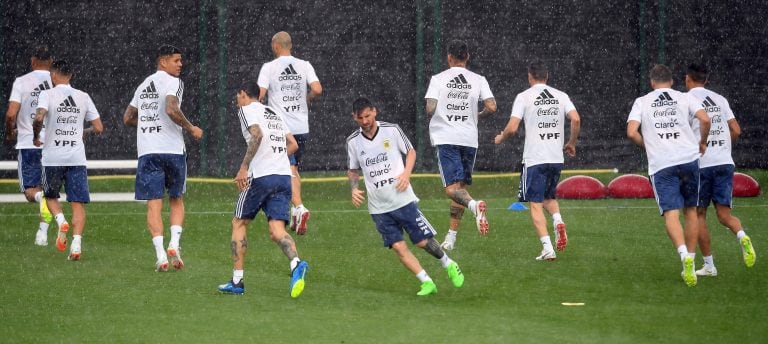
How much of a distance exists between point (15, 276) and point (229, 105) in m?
9.17

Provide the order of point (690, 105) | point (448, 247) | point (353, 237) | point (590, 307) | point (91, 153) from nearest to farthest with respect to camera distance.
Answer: point (590, 307) → point (690, 105) → point (448, 247) → point (353, 237) → point (91, 153)

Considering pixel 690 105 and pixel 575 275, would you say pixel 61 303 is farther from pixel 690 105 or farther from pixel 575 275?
pixel 690 105

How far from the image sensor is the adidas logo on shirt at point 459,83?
12867mm

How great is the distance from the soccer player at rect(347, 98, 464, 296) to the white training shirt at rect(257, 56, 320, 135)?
12.9 ft

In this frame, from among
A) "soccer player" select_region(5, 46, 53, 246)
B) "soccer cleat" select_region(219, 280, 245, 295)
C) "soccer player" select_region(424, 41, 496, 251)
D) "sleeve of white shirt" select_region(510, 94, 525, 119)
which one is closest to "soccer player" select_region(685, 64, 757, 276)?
"sleeve of white shirt" select_region(510, 94, 525, 119)

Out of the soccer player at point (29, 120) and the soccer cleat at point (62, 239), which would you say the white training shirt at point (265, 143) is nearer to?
the soccer cleat at point (62, 239)

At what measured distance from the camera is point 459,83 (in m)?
12.9

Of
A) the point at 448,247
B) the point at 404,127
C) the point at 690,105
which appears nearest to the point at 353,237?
the point at 448,247

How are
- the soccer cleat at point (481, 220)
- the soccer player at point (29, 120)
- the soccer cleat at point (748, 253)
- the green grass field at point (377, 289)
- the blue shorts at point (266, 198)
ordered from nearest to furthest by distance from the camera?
the green grass field at point (377, 289) < the blue shorts at point (266, 198) < the soccer cleat at point (748, 253) < the soccer cleat at point (481, 220) < the soccer player at point (29, 120)

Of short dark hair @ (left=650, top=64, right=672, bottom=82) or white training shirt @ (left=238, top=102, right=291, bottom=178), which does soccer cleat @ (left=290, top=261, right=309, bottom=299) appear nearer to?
white training shirt @ (left=238, top=102, right=291, bottom=178)

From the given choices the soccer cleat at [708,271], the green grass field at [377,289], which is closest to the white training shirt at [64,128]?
the green grass field at [377,289]

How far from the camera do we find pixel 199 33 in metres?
20.2

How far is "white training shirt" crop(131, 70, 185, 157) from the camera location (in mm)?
11672

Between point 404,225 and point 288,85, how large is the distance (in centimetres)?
432
